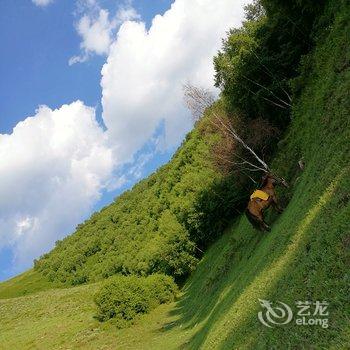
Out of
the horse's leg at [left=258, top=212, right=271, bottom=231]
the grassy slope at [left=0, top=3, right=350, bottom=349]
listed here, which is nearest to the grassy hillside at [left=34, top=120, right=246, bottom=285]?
the grassy slope at [left=0, top=3, right=350, bottom=349]

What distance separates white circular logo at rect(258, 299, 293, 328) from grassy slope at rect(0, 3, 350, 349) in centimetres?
28

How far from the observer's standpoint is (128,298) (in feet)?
188

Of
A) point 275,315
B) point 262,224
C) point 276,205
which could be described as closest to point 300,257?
point 275,315

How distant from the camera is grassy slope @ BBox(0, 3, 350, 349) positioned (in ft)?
42.0

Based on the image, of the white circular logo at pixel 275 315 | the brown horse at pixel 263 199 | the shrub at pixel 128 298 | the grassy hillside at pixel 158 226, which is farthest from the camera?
the grassy hillside at pixel 158 226

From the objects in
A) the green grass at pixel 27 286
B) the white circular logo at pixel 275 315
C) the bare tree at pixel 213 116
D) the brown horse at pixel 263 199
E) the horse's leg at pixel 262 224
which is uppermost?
the green grass at pixel 27 286

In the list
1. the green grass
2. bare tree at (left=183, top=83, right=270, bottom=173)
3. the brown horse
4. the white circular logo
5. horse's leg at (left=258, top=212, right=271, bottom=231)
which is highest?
the green grass

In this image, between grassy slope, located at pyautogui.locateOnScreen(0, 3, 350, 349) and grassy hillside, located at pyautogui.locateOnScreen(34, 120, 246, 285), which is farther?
grassy hillside, located at pyautogui.locateOnScreen(34, 120, 246, 285)

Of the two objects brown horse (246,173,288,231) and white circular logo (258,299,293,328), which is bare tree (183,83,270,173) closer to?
brown horse (246,173,288,231)

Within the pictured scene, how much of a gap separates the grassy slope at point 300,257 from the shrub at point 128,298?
5.98 ft
